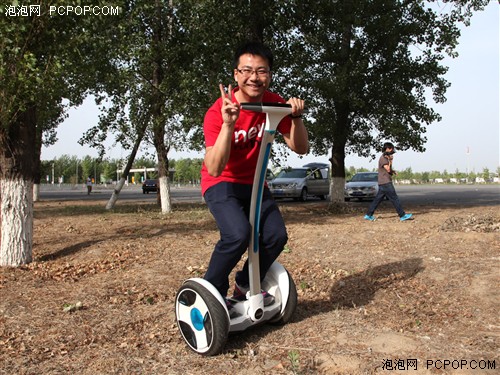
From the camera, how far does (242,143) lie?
10.5 ft

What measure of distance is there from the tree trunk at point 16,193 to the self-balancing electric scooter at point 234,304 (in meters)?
3.94

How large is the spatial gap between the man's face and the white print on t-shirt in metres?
0.21

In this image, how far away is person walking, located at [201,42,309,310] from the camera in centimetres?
309

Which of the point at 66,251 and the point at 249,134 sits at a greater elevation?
the point at 249,134

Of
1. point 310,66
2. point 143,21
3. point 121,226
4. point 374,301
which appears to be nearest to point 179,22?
point 143,21

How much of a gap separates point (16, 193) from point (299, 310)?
4443mm

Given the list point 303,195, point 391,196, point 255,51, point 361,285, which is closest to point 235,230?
point 255,51

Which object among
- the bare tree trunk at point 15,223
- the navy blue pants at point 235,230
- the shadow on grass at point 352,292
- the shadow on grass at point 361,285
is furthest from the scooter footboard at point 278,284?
the bare tree trunk at point 15,223

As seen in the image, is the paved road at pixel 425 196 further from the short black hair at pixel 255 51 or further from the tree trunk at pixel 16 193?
the short black hair at pixel 255 51

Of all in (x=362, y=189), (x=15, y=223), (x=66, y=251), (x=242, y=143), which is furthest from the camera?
(x=362, y=189)

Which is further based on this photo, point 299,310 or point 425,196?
point 425,196

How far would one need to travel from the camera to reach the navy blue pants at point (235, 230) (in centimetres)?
308

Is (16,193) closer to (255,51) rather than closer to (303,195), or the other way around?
(255,51)

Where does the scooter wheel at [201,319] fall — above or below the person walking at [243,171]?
below
